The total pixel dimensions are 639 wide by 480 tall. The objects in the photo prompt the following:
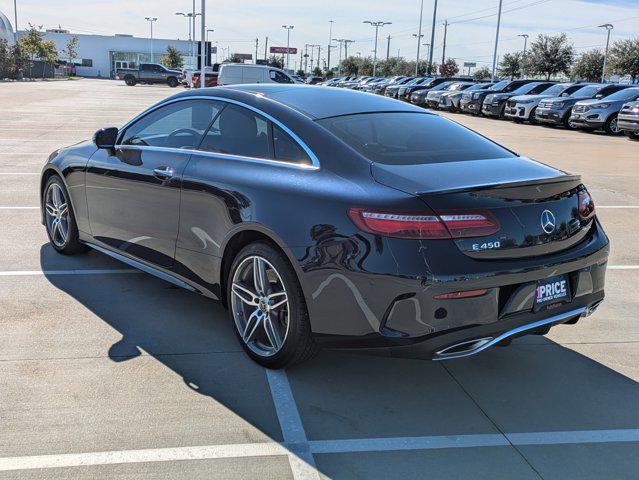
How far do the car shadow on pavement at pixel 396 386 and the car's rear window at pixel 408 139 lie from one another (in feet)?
3.67

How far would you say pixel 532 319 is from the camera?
348cm

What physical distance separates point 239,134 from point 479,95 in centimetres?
2772

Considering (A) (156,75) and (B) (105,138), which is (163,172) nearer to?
(B) (105,138)

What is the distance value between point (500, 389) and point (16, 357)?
2.82 metres

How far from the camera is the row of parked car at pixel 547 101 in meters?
22.2

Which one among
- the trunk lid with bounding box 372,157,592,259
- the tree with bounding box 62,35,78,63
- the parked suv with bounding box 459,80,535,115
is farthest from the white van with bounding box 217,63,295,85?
the tree with bounding box 62,35,78,63

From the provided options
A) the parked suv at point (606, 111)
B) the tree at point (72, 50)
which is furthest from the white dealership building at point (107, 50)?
the parked suv at point (606, 111)

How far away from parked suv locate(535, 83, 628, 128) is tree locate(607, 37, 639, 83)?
119ft

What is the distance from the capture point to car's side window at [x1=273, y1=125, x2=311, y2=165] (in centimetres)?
377

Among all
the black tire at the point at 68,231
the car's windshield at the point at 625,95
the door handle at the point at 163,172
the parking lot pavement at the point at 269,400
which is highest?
the car's windshield at the point at 625,95

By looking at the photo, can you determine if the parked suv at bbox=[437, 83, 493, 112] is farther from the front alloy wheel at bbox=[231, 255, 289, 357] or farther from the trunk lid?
the front alloy wheel at bbox=[231, 255, 289, 357]

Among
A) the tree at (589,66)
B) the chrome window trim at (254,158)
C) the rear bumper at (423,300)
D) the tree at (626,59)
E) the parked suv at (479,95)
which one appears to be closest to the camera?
the rear bumper at (423,300)

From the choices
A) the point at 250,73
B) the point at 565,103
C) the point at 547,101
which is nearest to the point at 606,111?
the point at 565,103

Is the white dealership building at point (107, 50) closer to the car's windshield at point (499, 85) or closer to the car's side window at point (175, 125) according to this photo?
the car's windshield at point (499, 85)
